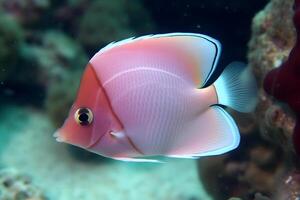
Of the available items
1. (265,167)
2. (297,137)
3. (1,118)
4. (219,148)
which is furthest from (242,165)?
(1,118)

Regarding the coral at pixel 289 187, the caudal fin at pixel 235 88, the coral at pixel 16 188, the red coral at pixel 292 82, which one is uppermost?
the caudal fin at pixel 235 88

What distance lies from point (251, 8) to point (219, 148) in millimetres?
3796

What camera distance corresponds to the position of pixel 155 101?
1769 mm

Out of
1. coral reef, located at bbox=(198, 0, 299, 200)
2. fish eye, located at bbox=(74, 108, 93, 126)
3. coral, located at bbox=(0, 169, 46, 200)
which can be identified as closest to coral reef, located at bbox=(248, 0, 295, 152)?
coral reef, located at bbox=(198, 0, 299, 200)

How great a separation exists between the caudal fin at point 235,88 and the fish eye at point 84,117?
613mm

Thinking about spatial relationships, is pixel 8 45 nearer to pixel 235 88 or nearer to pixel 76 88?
pixel 76 88

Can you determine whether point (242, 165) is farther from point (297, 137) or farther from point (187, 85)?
point (187, 85)

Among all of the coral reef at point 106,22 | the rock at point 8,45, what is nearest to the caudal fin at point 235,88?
the rock at point 8,45

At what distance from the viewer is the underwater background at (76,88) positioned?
318cm

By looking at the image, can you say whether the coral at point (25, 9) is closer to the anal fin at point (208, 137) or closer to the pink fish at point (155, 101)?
the pink fish at point (155, 101)

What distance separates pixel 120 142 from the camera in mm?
1755

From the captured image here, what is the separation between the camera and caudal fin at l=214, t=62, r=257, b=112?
6.23 ft

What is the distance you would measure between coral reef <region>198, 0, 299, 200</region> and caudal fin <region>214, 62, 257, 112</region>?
0.60m

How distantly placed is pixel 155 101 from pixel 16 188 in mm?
2511
